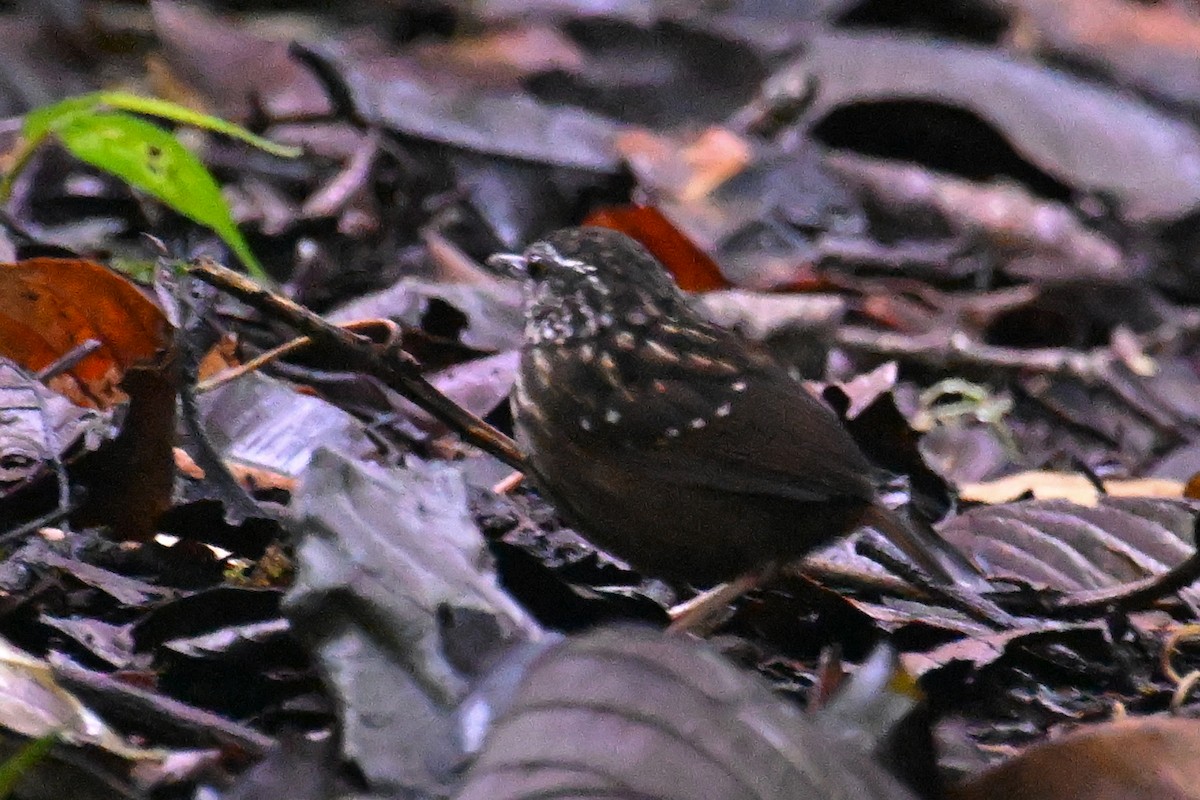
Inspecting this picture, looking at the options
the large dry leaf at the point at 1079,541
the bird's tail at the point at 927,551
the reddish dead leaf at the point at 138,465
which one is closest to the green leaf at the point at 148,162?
the reddish dead leaf at the point at 138,465

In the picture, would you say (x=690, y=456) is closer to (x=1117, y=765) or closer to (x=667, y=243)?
(x=1117, y=765)

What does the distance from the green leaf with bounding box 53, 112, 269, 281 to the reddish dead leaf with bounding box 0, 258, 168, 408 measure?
1.09ft

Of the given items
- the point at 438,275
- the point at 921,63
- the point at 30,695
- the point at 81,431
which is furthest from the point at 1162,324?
the point at 30,695

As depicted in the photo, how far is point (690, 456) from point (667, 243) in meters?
2.19

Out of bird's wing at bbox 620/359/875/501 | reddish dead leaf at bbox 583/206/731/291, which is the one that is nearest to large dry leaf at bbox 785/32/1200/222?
reddish dead leaf at bbox 583/206/731/291

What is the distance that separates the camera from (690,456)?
372 cm

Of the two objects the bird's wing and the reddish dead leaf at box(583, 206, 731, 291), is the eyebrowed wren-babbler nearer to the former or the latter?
the bird's wing

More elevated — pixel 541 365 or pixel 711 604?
pixel 541 365

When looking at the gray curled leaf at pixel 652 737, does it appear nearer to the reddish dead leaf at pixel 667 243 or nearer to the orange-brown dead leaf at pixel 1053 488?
the orange-brown dead leaf at pixel 1053 488

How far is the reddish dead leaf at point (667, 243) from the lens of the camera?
18.7 feet

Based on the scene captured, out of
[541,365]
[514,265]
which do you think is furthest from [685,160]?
[541,365]

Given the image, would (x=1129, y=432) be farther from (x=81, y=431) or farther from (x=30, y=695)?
(x=30, y=695)

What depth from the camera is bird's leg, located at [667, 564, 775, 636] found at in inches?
136

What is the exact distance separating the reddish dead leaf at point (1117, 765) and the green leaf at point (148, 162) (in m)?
2.50
